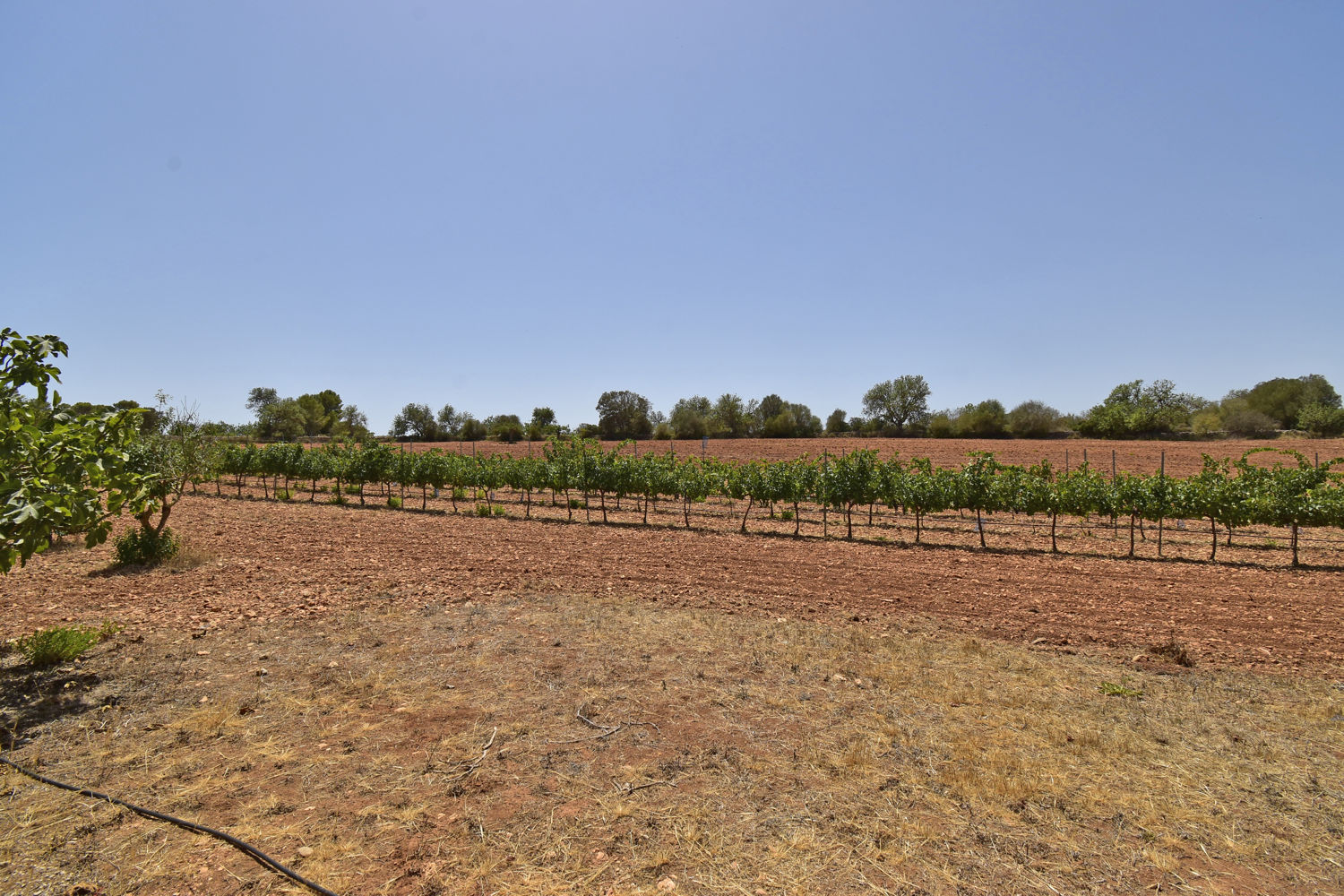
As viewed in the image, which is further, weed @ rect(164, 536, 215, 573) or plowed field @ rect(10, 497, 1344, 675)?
weed @ rect(164, 536, 215, 573)

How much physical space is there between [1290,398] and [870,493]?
6053cm

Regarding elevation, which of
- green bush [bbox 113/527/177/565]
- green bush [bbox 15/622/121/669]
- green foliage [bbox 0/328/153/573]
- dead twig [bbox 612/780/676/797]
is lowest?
dead twig [bbox 612/780/676/797]

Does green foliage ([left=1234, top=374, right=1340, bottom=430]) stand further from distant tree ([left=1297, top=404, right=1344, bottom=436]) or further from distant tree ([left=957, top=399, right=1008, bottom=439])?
distant tree ([left=957, top=399, right=1008, bottom=439])

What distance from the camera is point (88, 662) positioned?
23.7ft

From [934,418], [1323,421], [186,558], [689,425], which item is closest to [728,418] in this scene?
[689,425]

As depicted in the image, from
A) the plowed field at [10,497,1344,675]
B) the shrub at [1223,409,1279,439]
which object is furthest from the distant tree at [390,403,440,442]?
the shrub at [1223,409,1279,439]

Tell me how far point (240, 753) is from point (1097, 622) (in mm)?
11842

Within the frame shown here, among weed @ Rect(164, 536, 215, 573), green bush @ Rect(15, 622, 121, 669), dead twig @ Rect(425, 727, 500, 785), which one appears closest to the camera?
dead twig @ Rect(425, 727, 500, 785)

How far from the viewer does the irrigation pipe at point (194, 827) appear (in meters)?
3.78

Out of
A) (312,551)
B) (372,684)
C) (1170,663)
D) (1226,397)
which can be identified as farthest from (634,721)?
(1226,397)

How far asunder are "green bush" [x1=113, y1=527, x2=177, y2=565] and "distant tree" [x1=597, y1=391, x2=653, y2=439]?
54858mm

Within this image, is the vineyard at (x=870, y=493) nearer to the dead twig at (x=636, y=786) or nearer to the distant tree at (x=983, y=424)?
the dead twig at (x=636, y=786)

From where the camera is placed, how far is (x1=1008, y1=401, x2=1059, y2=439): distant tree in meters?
58.1

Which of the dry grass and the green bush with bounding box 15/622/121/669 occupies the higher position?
the green bush with bounding box 15/622/121/669
